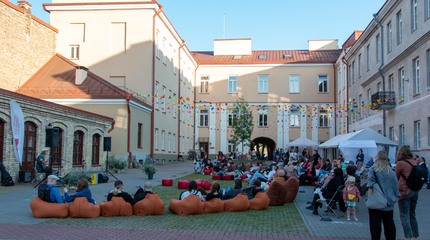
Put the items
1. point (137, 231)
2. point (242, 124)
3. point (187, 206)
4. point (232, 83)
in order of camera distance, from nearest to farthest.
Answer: point (137, 231) < point (187, 206) < point (242, 124) < point (232, 83)

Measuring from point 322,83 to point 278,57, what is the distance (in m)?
6.23

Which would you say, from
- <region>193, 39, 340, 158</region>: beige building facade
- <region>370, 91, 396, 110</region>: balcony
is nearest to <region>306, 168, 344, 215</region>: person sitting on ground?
<region>370, 91, 396, 110</region>: balcony

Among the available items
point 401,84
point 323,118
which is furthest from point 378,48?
point 323,118

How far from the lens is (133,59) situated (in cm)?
3409

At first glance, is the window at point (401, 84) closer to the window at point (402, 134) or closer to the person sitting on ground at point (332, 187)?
the window at point (402, 134)

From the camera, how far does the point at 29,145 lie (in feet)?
61.6

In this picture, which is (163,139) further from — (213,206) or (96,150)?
(213,206)

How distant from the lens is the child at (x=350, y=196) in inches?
424

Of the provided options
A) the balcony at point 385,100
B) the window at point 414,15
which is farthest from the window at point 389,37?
the window at point 414,15

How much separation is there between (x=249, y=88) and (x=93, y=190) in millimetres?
35719

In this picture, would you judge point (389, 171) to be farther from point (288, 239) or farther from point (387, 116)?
point (387, 116)

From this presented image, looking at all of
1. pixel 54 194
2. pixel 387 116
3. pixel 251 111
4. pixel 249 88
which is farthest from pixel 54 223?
pixel 249 88

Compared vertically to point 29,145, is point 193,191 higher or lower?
lower

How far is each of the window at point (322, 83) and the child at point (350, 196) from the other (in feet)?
130
